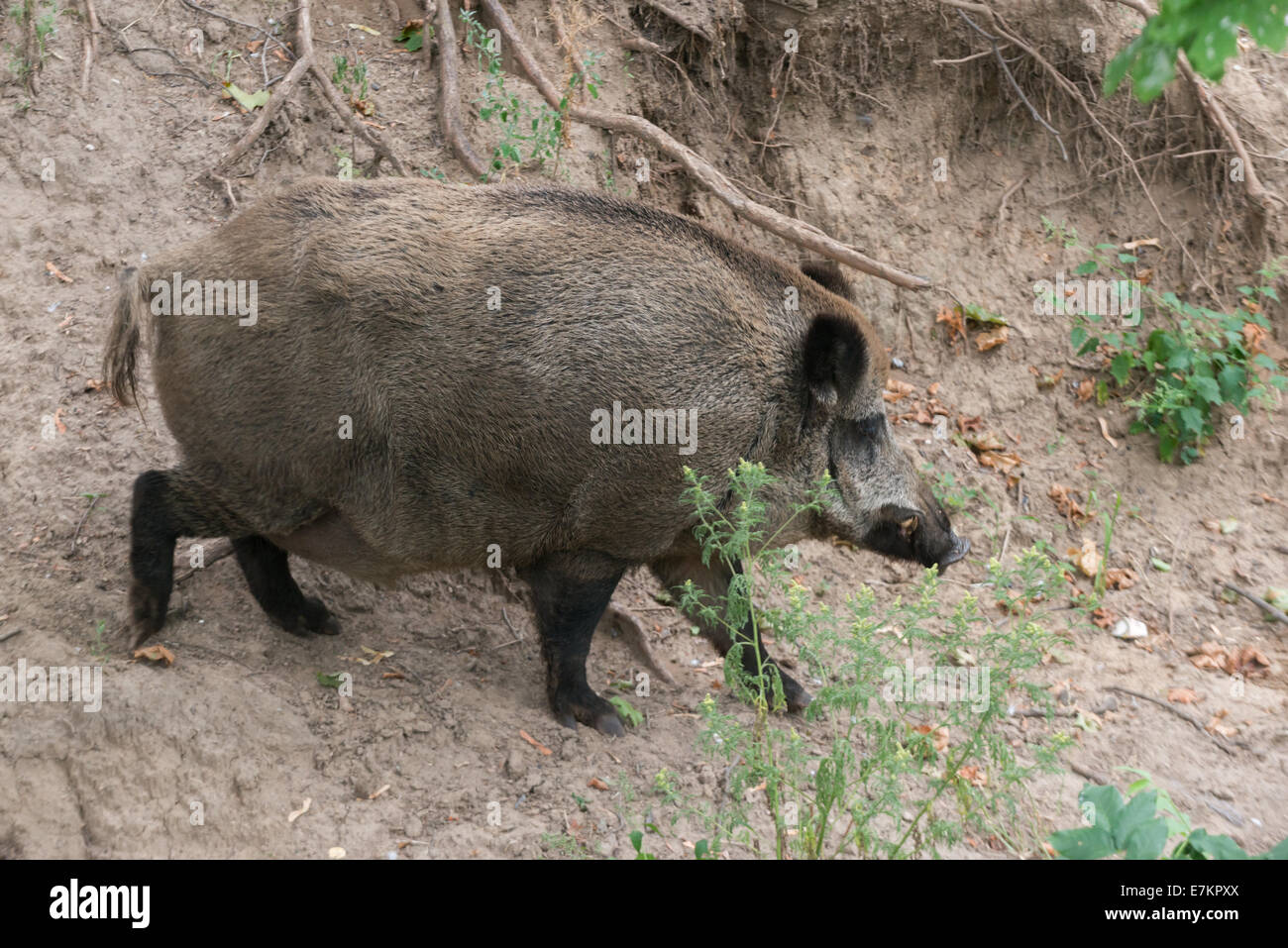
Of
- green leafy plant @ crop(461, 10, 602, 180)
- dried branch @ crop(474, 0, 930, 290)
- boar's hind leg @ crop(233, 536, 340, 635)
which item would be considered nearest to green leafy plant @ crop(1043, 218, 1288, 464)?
dried branch @ crop(474, 0, 930, 290)

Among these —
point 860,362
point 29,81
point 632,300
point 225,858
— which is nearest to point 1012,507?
point 860,362

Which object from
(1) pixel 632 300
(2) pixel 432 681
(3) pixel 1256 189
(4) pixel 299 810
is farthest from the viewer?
(3) pixel 1256 189

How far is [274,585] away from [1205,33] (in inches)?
159

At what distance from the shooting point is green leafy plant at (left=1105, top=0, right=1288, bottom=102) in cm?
243

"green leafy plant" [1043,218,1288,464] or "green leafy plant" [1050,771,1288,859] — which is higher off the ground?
"green leafy plant" [1043,218,1288,464]

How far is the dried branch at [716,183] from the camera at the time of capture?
204 inches

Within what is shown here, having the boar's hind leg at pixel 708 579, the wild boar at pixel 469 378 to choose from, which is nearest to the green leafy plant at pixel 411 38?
the wild boar at pixel 469 378

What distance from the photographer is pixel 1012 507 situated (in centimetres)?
682

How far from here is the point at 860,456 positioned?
189 inches

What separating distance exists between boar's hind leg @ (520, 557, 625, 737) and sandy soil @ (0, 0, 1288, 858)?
122mm

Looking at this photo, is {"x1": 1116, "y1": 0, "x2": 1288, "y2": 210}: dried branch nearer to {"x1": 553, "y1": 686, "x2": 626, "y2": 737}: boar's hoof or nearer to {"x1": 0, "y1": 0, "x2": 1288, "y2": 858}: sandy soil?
{"x1": 0, "y1": 0, "x2": 1288, "y2": 858}: sandy soil

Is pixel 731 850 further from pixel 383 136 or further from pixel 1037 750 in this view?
pixel 383 136

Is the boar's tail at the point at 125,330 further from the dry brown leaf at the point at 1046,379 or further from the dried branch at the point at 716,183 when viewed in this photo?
the dry brown leaf at the point at 1046,379

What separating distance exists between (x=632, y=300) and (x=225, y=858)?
8.08 ft
